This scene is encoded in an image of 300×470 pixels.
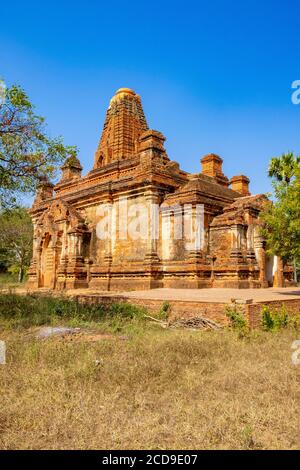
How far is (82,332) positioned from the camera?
759 cm

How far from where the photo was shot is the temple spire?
1983 centimetres

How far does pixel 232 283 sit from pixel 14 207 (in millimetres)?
8540

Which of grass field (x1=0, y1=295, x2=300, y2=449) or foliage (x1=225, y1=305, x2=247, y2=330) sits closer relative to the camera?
grass field (x1=0, y1=295, x2=300, y2=449)

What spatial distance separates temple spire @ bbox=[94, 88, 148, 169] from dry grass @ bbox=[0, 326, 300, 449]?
48.1ft

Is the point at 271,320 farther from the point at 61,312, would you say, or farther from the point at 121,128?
the point at 121,128

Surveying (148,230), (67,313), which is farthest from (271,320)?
(148,230)

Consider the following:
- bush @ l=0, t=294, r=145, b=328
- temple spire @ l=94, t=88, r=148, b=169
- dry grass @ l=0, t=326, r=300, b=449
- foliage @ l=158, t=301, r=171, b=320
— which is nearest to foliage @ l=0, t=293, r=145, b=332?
bush @ l=0, t=294, r=145, b=328

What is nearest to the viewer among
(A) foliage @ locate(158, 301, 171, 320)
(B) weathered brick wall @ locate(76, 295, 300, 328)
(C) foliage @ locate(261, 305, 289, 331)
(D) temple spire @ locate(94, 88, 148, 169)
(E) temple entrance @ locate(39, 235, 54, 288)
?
(B) weathered brick wall @ locate(76, 295, 300, 328)

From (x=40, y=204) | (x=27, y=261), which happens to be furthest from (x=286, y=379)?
(x=27, y=261)

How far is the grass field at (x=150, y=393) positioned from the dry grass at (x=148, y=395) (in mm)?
12

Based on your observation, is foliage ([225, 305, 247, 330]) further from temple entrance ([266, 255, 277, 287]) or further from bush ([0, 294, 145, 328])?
temple entrance ([266, 255, 277, 287])

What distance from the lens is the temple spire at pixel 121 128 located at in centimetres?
1983

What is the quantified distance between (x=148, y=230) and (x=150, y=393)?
11.7 m

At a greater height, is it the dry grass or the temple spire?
the temple spire
